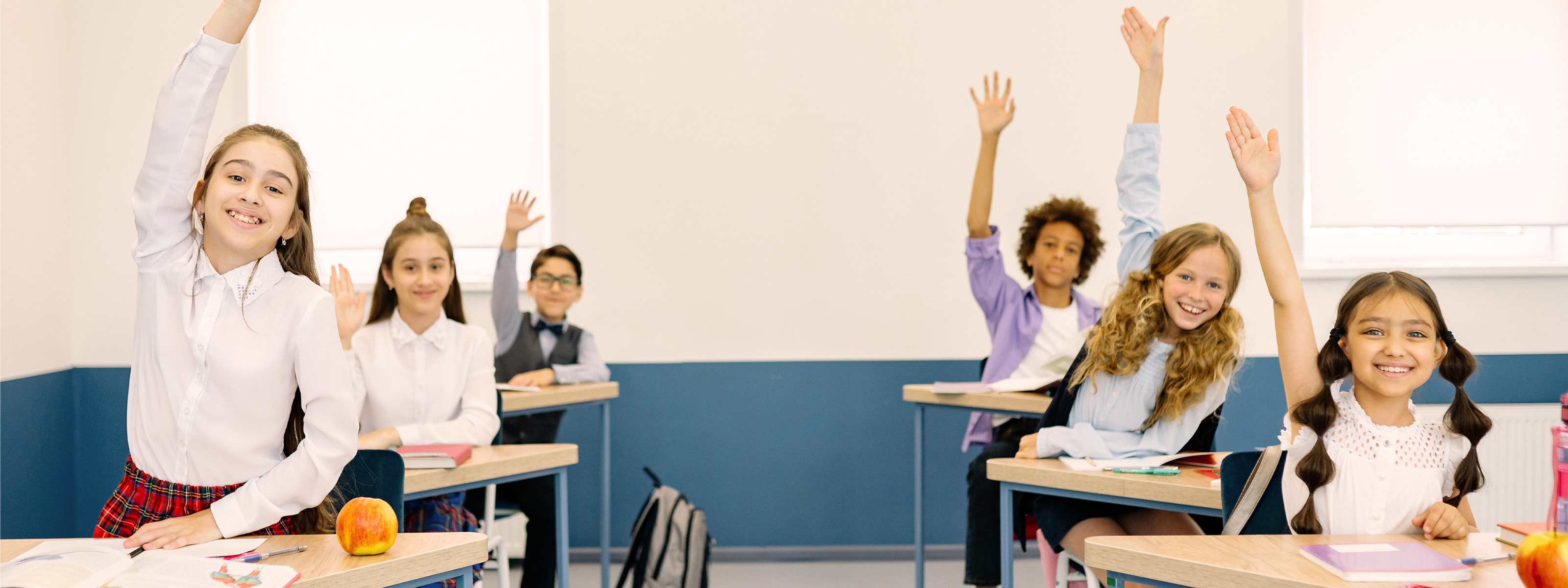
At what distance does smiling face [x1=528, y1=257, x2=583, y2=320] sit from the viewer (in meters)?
3.65

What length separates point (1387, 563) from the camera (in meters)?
1.30

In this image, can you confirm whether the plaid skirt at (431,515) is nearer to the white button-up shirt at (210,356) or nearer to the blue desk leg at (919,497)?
the white button-up shirt at (210,356)

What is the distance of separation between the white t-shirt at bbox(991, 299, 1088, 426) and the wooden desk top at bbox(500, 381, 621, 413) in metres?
1.26

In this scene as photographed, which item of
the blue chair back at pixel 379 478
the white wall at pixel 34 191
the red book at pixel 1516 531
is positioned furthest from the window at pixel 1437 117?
the white wall at pixel 34 191

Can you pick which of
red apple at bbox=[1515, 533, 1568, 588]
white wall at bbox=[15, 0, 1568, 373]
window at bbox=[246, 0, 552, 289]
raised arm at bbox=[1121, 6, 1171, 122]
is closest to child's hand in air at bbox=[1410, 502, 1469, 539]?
red apple at bbox=[1515, 533, 1568, 588]

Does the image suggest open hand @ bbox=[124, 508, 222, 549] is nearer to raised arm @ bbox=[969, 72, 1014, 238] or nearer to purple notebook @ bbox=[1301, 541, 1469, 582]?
purple notebook @ bbox=[1301, 541, 1469, 582]

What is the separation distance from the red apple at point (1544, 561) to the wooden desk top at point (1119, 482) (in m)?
0.68

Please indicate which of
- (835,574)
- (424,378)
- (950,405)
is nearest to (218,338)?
(424,378)

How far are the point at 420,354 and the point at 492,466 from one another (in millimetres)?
616

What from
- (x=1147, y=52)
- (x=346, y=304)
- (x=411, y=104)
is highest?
(x=411, y=104)

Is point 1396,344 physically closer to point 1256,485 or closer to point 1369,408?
point 1369,408

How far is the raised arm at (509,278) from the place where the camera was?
12.0 feet

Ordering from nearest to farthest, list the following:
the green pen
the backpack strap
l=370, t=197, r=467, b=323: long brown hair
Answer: the backpack strap, the green pen, l=370, t=197, r=467, b=323: long brown hair

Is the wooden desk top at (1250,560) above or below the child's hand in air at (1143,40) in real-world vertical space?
below
